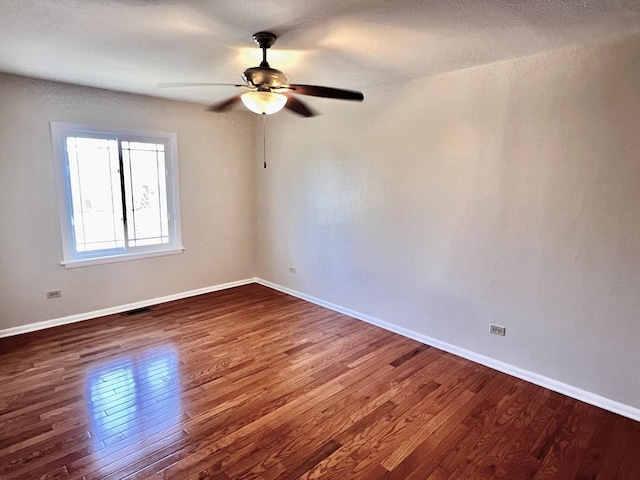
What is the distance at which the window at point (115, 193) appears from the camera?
378 centimetres

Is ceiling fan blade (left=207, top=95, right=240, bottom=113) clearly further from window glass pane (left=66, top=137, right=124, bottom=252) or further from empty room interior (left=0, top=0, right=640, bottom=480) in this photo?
window glass pane (left=66, top=137, right=124, bottom=252)

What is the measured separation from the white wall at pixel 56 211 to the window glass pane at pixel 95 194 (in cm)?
21

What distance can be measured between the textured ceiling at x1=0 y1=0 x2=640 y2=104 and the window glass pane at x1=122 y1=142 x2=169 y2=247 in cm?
113

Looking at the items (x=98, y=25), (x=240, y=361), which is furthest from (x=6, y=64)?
(x=240, y=361)

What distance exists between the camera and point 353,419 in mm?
2377

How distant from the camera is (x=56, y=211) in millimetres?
3684

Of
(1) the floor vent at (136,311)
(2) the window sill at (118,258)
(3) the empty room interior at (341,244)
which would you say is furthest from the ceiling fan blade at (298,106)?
(1) the floor vent at (136,311)

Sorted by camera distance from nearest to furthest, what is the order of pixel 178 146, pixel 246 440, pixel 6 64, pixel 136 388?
pixel 246 440 < pixel 136 388 < pixel 6 64 < pixel 178 146

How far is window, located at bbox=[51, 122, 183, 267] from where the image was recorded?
3.78 meters

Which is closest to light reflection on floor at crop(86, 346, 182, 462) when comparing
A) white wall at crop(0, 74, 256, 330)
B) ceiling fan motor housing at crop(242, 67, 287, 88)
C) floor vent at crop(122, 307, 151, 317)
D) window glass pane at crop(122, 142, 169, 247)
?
floor vent at crop(122, 307, 151, 317)

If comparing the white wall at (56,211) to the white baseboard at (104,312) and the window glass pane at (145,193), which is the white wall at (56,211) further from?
the window glass pane at (145,193)

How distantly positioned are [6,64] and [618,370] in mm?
5345

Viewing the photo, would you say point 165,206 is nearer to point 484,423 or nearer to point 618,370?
point 484,423

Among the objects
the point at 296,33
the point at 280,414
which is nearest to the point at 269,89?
the point at 296,33
